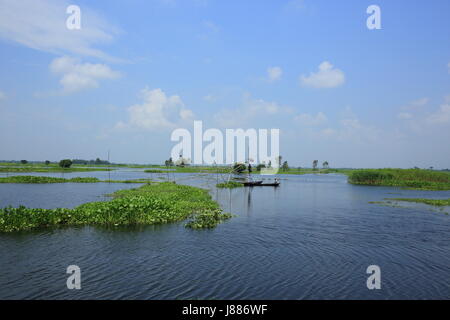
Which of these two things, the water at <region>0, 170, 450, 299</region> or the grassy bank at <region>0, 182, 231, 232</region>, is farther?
the grassy bank at <region>0, 182, 231, 232</region>

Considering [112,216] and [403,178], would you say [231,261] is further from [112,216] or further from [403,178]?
[403,178]

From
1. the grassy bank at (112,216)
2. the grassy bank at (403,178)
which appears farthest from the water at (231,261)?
the grassy bank at (403,178)

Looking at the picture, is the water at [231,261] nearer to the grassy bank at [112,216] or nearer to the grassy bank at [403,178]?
the grassy bank at [112,216]

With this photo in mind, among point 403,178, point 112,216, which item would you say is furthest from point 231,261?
point 403,178

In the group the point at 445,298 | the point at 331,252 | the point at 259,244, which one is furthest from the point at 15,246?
the point at 445,298

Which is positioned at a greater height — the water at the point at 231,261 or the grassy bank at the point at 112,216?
the grassy bank at the point at 112,216

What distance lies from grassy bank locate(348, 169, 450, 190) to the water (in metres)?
49.5

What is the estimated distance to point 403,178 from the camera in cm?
6994

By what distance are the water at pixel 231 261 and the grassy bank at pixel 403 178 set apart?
162ft

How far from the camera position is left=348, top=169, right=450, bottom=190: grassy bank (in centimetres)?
6437

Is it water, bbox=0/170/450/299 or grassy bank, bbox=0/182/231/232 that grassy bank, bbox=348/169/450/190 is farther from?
grassy bank, bbox=0/182/231/232

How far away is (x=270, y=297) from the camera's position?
10422 millimetres

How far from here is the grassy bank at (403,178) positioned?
64369mm

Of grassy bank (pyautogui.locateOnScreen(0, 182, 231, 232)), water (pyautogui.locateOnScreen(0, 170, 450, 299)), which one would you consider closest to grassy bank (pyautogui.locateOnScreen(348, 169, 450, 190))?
water (pyautogui.locateOnScreen(0, 170, 450, 299))
